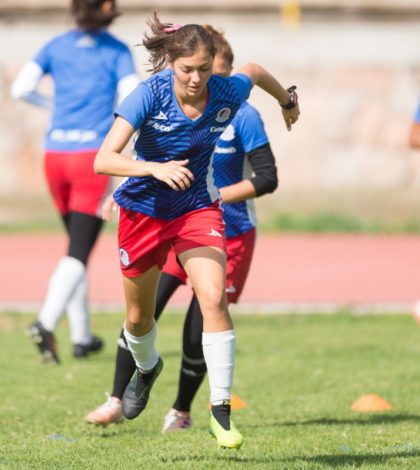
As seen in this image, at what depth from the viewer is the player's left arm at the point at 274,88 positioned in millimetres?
6293

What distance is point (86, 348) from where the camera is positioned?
985 cm

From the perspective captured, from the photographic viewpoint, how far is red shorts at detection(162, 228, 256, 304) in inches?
281

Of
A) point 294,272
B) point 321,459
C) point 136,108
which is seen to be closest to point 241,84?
point 136,108

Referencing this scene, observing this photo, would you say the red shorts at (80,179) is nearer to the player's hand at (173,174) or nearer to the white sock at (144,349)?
the white sock at (144,349)

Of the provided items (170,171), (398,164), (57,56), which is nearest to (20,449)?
(170,171)

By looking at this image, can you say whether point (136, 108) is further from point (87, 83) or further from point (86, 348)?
point (86, 348)

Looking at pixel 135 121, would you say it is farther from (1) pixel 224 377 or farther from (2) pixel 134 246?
(1) pixel 224 377

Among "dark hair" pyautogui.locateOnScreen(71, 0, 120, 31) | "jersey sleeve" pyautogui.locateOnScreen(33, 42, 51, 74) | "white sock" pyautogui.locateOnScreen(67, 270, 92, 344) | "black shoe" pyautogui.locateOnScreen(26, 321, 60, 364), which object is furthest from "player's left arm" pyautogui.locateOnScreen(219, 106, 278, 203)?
"white sock" pyautogui.locateOnScreen(67, 270, 92, 344)

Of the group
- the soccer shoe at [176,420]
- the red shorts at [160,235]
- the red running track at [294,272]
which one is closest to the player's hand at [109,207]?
the red shorts at [160,235]

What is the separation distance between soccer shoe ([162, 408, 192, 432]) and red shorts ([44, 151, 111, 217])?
2653 mm

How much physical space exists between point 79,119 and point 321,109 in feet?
34.8

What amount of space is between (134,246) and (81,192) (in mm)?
3373

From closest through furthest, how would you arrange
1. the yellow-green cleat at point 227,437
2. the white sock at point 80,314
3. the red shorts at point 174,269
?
the yellow-green cleat at point 227,437
the red shorts at point 174,269
the white sock at point 80,314

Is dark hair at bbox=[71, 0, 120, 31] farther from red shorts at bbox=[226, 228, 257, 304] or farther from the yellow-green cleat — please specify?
the yellow-green cleat
